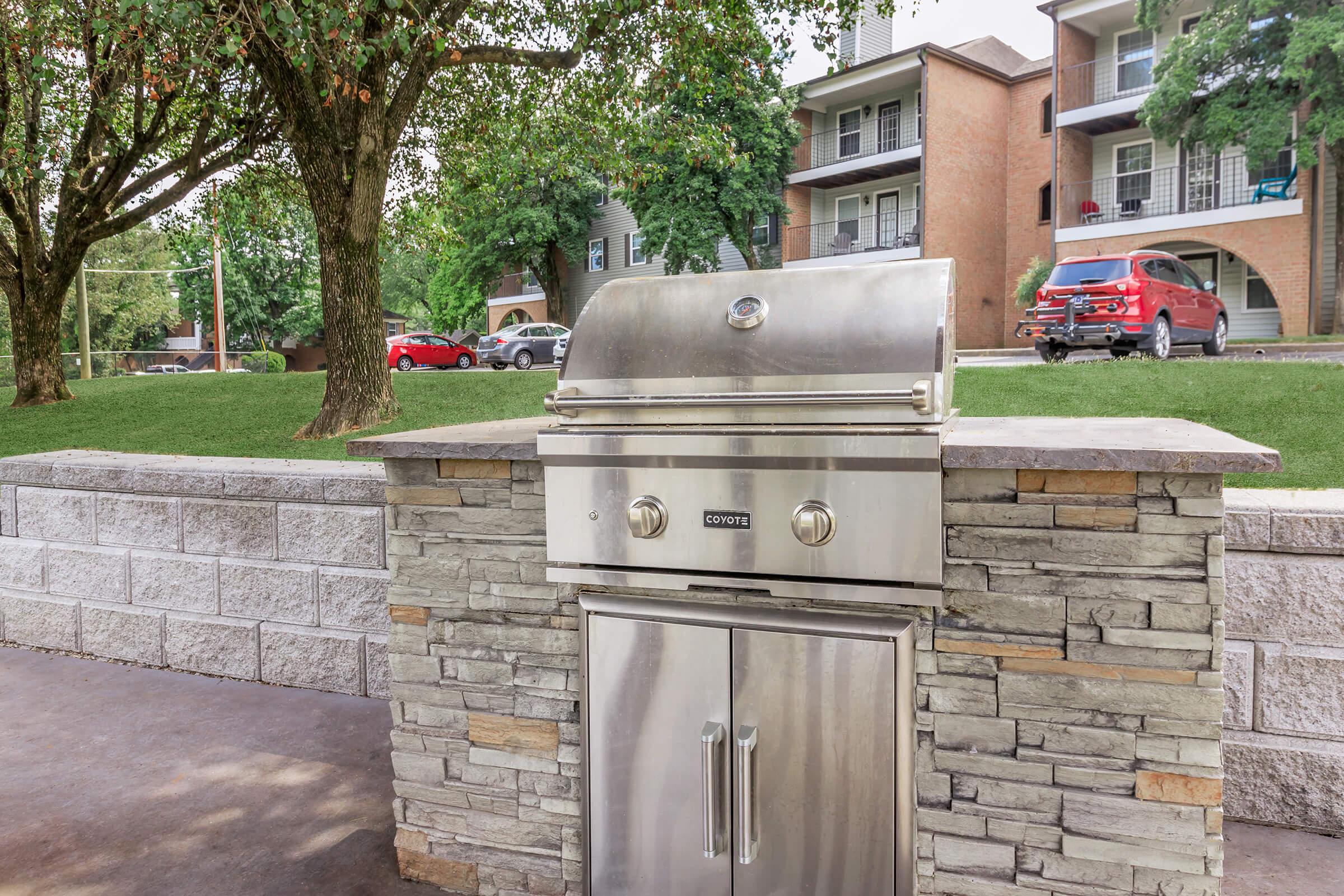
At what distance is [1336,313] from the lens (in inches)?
620

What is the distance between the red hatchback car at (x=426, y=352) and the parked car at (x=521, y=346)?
56.6 inches

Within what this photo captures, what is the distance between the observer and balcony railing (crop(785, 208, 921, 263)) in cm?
2258

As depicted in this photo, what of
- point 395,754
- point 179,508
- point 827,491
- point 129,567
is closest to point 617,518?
point 827,491

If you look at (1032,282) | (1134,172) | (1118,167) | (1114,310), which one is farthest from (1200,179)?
(1114,310)

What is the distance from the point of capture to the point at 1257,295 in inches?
715

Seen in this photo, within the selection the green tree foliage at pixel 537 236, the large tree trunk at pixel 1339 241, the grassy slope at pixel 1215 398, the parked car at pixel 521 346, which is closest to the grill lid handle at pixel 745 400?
the grassy slope at pixel 1215 398

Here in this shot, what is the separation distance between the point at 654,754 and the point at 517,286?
3338cm

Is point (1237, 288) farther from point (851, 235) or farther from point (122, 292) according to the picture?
point (122, 292)

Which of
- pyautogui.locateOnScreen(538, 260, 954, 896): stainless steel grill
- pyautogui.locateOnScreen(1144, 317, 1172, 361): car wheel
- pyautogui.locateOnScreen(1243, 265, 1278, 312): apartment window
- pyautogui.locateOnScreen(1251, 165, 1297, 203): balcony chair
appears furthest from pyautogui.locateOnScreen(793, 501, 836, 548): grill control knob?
pyautogui.locateOnScreen(1243, 265, 1278, 312): apartment window

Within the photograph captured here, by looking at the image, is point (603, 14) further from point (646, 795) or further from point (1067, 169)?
point (1067, 169)

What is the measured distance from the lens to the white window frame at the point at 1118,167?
19.2 meters

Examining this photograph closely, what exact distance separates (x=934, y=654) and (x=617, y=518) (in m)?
0.87

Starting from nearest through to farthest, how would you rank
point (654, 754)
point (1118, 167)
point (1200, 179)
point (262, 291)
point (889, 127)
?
point (654, 754) < point (1200, 179) < point (1118, 167) < point (889, 127) < point (262, 291)

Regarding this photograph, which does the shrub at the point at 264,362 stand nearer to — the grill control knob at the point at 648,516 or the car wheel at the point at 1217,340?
the car wheel at the point at 1217,340
